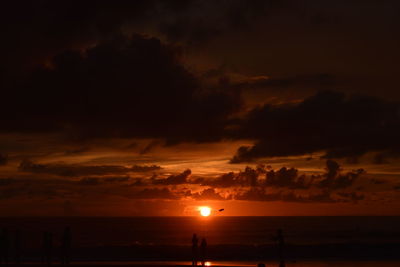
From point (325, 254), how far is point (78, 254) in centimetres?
2339

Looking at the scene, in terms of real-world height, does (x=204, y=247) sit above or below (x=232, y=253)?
below

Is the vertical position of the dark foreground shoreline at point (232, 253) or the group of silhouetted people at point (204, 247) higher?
the dark foreground shoreline at point (232, 253)

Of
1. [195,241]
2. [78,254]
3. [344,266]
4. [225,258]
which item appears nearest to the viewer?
[195,241]

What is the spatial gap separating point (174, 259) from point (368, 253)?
19463mm

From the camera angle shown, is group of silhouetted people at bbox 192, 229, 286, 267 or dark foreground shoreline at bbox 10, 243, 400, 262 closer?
group of silhouetted people at bbox 192, 229, 286, 267

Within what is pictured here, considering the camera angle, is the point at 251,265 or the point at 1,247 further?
the point at 251,265

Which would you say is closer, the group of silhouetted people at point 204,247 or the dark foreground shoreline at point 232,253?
the group of silhouetted people at point 204,247

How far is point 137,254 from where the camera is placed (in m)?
57.8

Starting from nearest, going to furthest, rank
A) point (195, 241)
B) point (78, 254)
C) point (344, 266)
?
1. point (195, 241)
2. point (344, 266)
3. point (78, 254)

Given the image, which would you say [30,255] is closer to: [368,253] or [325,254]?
[325,254]

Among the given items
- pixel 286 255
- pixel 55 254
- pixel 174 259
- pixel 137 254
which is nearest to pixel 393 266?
pixel 286 255

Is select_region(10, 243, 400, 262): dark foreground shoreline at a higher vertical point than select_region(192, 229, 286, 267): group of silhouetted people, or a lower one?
higher

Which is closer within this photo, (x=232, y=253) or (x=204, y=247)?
(x=204, y=247)

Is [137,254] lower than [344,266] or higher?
higher
